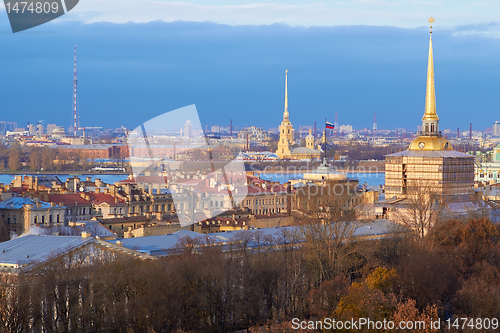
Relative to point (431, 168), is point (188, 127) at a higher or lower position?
higher

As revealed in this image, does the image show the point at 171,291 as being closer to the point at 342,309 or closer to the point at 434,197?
the point at 342,309

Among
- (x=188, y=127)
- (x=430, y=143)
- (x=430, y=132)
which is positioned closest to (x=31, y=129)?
(x=188, y=127)

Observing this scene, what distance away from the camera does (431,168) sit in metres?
29.9

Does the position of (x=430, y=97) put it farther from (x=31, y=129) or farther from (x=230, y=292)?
(x=31, y=129)

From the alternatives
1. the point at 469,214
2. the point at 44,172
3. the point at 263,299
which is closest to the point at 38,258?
the point at 263,299

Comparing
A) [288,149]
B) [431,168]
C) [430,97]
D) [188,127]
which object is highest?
[430,97]

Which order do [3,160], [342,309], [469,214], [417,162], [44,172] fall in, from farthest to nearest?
[3,160] → [44,172] → [417,162] → [469,214] → [342,309]

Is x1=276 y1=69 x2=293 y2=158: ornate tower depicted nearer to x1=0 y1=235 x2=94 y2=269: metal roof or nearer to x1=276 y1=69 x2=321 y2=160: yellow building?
x1=276 y1=69 x2=321 y2=160: yellow building

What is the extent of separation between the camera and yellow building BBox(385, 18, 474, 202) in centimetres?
2978

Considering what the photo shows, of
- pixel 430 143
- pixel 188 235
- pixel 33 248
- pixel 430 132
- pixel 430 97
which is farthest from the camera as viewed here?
pixel 430 97

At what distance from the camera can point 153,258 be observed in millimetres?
16438

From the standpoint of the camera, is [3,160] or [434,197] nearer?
[434,197]

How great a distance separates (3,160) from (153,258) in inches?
3169

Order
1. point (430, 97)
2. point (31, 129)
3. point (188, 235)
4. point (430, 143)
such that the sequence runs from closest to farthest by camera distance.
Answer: point (188, 235), point (430, 143), point (430, 97), point (31, 129)
